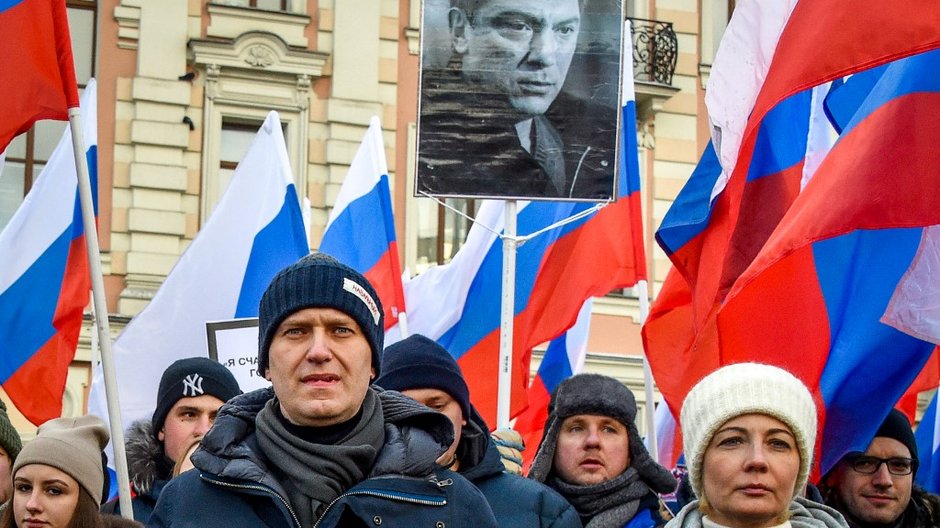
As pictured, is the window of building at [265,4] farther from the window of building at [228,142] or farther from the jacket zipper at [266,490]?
the jacket zipper at [266,490]

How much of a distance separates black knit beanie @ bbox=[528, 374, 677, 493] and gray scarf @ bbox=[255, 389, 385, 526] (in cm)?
214

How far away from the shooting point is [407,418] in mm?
3984

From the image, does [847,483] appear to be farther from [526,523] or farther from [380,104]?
[380,104]

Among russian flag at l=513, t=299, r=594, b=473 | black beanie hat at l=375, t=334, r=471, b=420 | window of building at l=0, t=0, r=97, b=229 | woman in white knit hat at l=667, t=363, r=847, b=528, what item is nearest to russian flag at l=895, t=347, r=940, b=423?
russian flag at l=513, t=299, r=594, b=473

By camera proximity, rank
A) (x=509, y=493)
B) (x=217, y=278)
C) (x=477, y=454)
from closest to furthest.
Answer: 1. (x=509, y=493)
2. (x=477, y=454)
3. (x=217, y=278)

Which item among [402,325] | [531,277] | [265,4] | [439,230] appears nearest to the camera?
[402,325]

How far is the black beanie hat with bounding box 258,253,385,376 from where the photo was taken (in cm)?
392

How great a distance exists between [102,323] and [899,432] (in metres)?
2.67

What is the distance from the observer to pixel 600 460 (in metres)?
5.83

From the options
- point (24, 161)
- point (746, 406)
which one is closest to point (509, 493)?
point (746, 406)

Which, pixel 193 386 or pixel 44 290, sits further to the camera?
pixel 44 290

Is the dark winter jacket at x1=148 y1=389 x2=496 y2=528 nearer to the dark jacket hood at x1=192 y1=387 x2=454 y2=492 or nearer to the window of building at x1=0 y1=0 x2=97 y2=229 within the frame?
the dark jacket hood at x1=192 y1=387 x2=454 y2=492

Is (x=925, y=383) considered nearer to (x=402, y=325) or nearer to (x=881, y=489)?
(x=402, y=325)

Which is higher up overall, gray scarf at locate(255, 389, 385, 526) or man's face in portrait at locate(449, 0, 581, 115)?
man's face in portrait at locate(449, 0, 581, 115)
